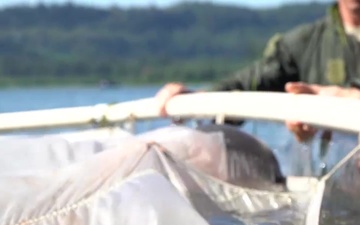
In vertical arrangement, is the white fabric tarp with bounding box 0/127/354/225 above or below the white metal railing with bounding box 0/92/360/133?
below

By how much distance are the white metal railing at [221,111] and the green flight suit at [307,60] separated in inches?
16.5

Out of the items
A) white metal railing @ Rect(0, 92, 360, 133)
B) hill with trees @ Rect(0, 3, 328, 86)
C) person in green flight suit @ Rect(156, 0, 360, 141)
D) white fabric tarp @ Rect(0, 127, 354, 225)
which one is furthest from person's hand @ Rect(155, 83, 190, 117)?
hill with trees @ Rect(0, 3, 328, 86)

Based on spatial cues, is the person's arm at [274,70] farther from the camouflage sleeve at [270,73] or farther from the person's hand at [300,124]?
the person's hand at [300,124]

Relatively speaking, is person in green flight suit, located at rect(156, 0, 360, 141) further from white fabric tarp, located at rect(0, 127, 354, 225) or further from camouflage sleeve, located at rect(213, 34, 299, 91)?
white fabric tarp, located at rect(0, 127, 354, 225)

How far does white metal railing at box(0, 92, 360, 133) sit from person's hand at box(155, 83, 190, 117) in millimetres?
18

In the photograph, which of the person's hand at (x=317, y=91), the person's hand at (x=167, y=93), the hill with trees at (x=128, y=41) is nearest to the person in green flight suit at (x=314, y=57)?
the person's hand at (x=167, y=93)

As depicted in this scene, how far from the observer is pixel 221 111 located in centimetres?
325

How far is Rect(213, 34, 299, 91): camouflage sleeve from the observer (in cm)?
411

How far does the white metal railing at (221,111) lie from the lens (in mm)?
2873

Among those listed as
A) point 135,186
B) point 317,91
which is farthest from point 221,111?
point 135,186

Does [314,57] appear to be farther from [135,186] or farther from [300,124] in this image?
[135,186]

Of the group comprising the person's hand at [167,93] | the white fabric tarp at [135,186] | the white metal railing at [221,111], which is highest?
the person's hand at [167,93]

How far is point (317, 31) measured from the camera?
412cm

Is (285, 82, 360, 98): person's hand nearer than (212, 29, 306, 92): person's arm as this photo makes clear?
Yes
